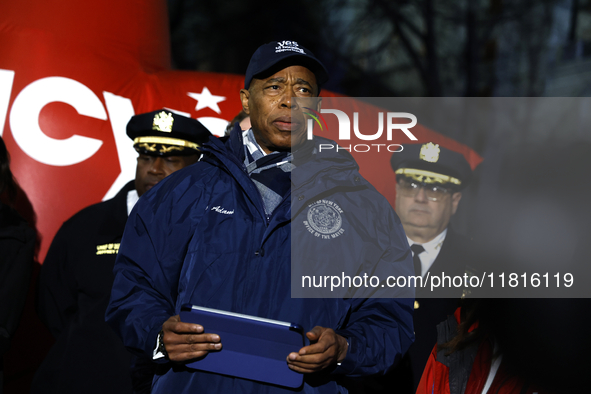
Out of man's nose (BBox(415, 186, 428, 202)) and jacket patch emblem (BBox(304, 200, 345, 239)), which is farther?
man's nose (BBox(415, 186, 428, 202))

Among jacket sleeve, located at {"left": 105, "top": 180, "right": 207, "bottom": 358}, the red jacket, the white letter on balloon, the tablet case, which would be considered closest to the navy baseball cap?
jacket sleeve, located at {"left": 105, "top": 180, "right": 207, "bottom": 358}

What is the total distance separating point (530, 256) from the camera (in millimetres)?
1736

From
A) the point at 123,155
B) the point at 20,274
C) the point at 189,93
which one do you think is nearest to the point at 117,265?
the point at 20,274

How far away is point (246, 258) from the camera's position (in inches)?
58.7

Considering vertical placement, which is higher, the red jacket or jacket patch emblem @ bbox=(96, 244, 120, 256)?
jacket patch emblem @ bbox=(96, 244, 120, 256)

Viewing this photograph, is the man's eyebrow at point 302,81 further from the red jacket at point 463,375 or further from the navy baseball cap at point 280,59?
the red jacket at point 463,375

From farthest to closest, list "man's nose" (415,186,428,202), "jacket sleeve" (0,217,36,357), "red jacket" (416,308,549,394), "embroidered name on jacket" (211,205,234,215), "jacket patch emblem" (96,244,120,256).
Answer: "man's nose" (415,186,428,202)
"jacket patch emblem" (96,244,120,256)
"jacket sleeve" (0,217,36,357)
"red jacket" (416,308,549,394)
"embroidered name on jacket" (211,205,234,215)

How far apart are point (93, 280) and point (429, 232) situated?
178cm

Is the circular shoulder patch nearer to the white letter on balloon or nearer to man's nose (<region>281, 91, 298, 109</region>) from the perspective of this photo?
man's nose (<region>281, 91, 298, 109</region>)

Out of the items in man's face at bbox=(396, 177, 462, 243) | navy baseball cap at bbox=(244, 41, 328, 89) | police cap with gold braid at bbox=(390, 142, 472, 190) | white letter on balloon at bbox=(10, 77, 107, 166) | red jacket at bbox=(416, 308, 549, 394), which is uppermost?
white letter on balloon at bbox=(10, 77, 107, 166)

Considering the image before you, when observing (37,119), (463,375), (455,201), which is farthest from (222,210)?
(37,119)

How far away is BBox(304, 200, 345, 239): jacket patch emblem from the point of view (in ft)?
5.15

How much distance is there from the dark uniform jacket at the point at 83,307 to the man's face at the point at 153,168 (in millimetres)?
166

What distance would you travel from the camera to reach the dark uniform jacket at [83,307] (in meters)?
2.57
